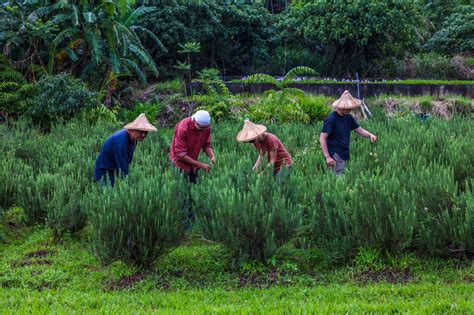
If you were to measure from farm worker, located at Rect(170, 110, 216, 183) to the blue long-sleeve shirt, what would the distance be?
605 millimetres

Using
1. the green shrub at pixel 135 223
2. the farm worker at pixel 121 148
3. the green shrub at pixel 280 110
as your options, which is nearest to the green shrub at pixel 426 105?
the green shrub at pixel 280 110

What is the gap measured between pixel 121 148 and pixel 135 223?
1569 millimetres

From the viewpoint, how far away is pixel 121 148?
7.86 metres

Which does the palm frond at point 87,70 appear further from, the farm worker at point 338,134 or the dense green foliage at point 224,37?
the farm worker at point 338,134

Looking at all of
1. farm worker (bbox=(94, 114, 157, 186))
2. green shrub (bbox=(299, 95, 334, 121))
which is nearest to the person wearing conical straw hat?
farm worker (bbox=(94, 114, 157, 186))

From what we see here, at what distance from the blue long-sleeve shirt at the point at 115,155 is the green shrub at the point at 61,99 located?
27.9 ft

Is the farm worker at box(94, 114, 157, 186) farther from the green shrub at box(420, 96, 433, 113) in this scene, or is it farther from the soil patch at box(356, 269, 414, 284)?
the green shrub at box(420, 96, 433, 113)

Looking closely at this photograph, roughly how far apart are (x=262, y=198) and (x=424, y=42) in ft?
74.8

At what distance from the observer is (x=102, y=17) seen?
18.6 metres

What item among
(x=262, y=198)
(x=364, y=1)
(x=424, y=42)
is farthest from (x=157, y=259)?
(x=424, y=42)

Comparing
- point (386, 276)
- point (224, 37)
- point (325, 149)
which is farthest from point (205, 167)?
point (224, 37)

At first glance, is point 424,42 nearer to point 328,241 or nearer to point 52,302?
point 328,241

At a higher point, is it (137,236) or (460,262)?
(137,236)

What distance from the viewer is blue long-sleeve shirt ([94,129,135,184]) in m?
7.86
